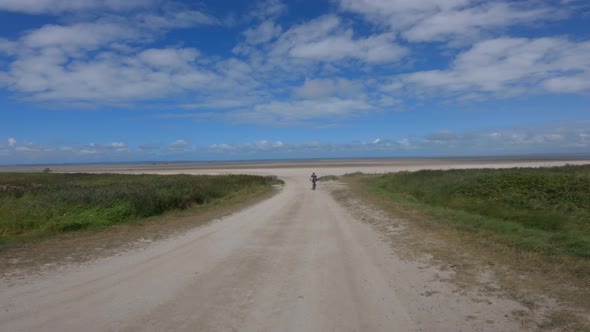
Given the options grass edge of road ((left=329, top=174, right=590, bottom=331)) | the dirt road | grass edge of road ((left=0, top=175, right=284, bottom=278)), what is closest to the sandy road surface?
the dirt road

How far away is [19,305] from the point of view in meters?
6.01

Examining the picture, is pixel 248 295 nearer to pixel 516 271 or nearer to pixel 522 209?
pixel 516 271

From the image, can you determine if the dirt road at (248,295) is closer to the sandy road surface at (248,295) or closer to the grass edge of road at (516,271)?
the sandy road surface at (248,295)

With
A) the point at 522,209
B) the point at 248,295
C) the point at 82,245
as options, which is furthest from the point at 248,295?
the point at 522,209

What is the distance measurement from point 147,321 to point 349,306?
2777 millimetres

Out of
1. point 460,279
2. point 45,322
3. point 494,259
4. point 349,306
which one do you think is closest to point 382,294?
point 349,306

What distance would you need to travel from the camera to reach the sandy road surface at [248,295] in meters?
5.32

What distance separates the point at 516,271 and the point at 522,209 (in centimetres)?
1015

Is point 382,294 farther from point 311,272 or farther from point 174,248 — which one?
point 174,248

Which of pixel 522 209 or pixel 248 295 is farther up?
pixel 522 209

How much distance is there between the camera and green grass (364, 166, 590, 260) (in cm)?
989

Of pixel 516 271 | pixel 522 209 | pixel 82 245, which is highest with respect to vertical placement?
pixel 522 209

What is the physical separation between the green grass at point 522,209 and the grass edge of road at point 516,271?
76cm

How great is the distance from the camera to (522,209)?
16.3m
